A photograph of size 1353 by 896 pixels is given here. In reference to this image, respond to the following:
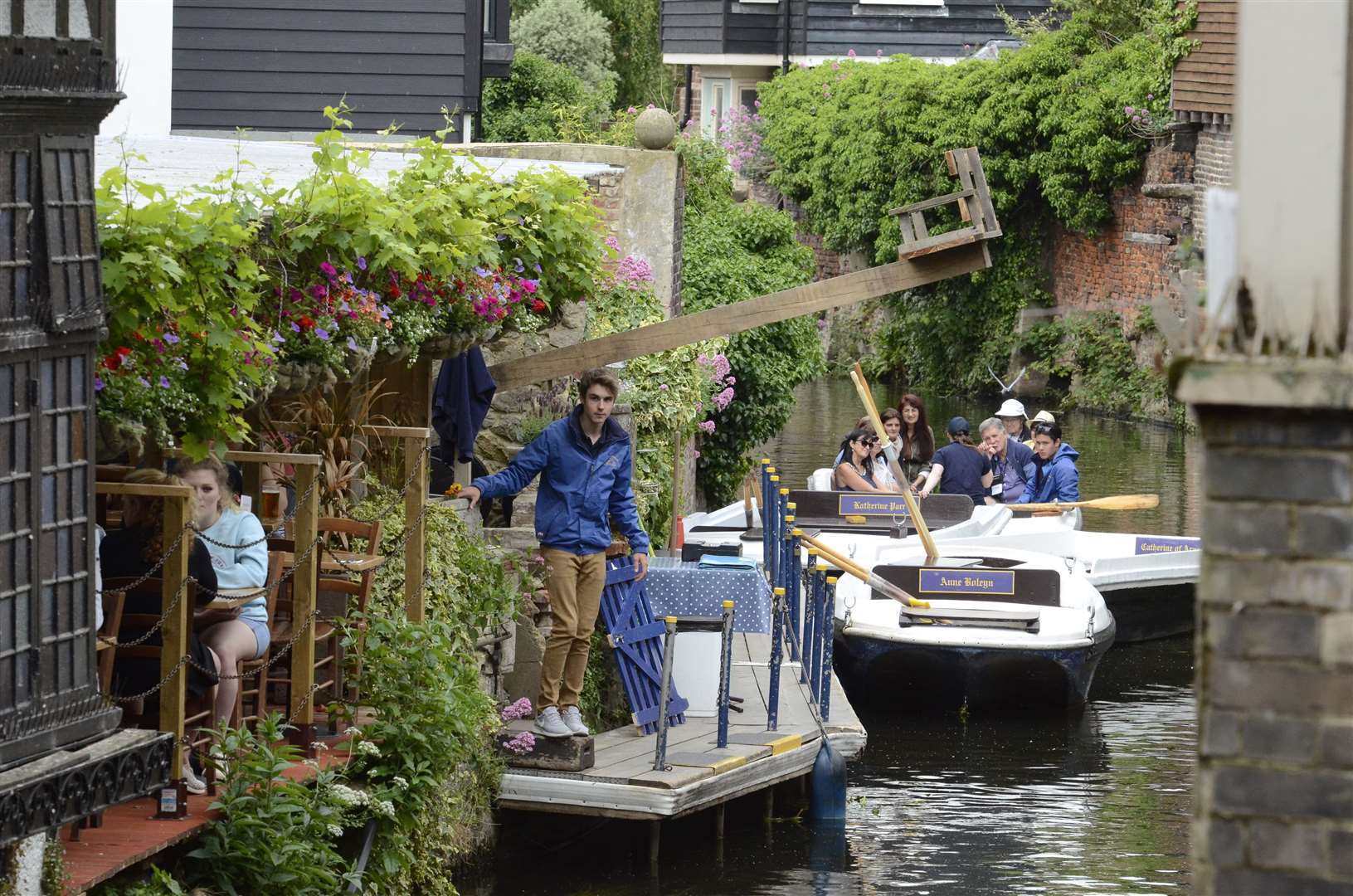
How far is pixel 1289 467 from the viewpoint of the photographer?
4.28 meters

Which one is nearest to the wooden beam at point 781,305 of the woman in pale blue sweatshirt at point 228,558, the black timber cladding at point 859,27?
the woman in pale blue sweatshirt at point 228,558

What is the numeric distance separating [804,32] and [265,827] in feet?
114

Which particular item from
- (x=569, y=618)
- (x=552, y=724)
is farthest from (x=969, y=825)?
(x=569, y=618)

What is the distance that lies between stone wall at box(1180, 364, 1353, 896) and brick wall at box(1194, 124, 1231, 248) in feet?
83.3

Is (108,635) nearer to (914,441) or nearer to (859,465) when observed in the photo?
(859,465)

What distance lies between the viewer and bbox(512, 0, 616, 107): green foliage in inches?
1875

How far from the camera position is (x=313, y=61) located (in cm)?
1891

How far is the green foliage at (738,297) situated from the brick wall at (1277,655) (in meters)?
15.1

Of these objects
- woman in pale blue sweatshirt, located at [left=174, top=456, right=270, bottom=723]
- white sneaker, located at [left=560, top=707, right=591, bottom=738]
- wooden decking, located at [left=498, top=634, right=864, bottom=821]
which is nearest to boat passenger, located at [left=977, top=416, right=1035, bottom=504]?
wooden decking, located at [left=498, top=634, right=864, bottom=821]

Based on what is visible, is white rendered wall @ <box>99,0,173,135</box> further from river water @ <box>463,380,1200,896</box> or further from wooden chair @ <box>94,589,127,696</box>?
wooden chair @ <box>94,589,127,696</box>

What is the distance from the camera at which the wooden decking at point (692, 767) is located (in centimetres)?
993

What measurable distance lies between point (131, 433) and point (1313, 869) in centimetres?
411

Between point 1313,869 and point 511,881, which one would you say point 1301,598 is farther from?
point 511,881

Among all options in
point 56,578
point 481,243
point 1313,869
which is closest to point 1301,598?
point 1313,869
